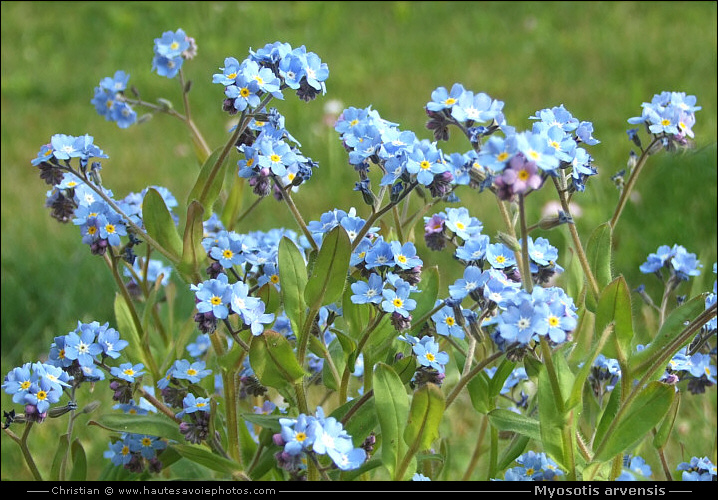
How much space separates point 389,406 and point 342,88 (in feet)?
12.7

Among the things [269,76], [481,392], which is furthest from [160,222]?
[481,392]

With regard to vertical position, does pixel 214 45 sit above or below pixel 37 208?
above

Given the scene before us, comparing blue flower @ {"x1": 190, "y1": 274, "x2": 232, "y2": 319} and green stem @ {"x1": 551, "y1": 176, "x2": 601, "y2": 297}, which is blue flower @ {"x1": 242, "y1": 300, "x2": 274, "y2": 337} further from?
green stem @ {"x1": 551, "y1": 176, "x2": 601, "y2": 297}

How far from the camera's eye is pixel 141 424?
1651 mm

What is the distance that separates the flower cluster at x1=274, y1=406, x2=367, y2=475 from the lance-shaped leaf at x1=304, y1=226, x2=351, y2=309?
0.26 metres

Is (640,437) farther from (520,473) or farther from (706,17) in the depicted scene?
(706,17)

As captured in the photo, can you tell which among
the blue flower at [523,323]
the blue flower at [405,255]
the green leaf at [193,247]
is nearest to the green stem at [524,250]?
the blue flower at [523,323]

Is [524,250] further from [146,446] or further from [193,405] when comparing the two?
[146,446]

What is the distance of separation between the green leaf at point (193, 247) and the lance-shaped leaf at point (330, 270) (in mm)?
285

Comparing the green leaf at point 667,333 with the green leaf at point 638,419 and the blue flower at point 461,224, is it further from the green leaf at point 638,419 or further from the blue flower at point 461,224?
the blue flower at point 461,224

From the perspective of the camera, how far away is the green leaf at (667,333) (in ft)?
5.10

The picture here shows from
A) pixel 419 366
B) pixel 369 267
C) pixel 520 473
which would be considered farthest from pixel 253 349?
pixel 520 473

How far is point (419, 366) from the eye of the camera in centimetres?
173
